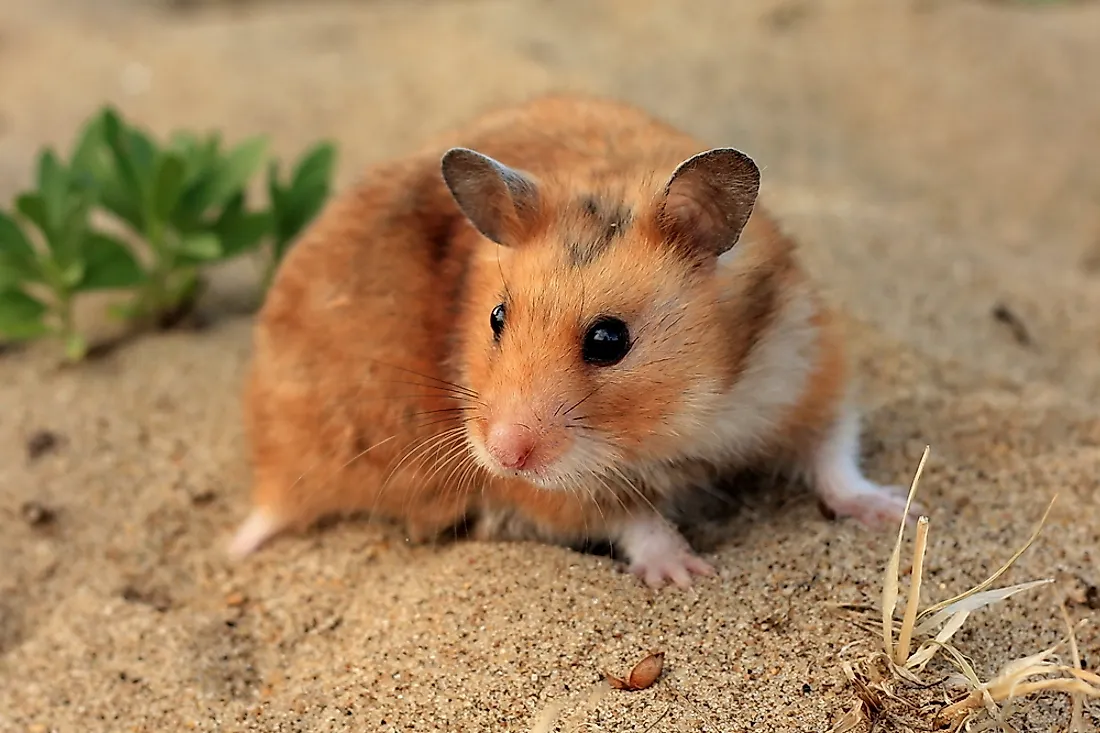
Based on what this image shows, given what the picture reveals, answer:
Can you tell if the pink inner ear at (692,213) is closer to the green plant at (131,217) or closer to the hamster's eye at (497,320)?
the hamster's eye at (497,320)

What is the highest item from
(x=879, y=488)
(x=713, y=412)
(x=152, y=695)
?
(x=713, y=412)

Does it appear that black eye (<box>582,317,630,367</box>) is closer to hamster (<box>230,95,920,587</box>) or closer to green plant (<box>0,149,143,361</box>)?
hamster (<box>230,95,920,587</box>)

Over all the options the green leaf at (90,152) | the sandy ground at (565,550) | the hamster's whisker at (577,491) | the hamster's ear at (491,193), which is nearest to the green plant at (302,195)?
the sandy ground at (565,550)

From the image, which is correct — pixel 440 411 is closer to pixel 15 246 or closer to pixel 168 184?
pixel 168 184

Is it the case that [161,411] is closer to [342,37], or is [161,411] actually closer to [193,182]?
[193,182]

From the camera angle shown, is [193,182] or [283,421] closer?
[283,421]

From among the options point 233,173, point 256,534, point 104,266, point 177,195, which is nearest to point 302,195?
point 233,173

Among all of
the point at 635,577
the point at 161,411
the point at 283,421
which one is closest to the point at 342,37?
the point at 161,411
